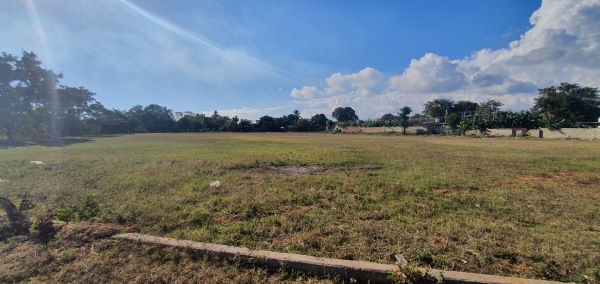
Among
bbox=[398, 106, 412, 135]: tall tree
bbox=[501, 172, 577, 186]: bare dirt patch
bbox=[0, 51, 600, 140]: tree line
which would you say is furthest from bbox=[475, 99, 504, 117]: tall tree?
bbox=[501, 172, 577, 186]: bare dirt patch

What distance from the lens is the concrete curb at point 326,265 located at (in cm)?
275

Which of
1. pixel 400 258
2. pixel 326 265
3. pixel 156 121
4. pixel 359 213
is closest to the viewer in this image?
pixel 326 265

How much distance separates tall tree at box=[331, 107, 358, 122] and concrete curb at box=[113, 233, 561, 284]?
424ft

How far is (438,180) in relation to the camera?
25.4 ft

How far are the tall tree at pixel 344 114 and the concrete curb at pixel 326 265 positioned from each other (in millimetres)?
129096

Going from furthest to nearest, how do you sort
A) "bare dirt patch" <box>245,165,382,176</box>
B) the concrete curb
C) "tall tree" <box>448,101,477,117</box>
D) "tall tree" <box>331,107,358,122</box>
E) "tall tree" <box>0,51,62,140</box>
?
"tall tree" <box>331,107,358,122</box> < "tall tree" <box>448,101,477,117</box> < "tall tree" <box>0,51,62,140</box> < "bare dirt patch" <box>245,165,382,176</box> < the concrete curb

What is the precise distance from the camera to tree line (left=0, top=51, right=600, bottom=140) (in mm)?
35250

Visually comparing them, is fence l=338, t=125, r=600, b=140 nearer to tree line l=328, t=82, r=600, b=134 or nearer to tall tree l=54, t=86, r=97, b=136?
tree line l=328, t=82, r=600, b=134

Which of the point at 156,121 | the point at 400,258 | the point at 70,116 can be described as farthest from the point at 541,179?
the point at 156,121

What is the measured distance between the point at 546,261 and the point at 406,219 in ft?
5.66

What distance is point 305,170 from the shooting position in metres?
9.90

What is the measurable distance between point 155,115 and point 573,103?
104 metres

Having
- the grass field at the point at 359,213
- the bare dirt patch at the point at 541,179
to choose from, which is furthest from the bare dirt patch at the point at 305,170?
the bare dirt patch at the point at 541,179

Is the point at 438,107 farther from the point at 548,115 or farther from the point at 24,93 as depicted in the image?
the point at 24,93
